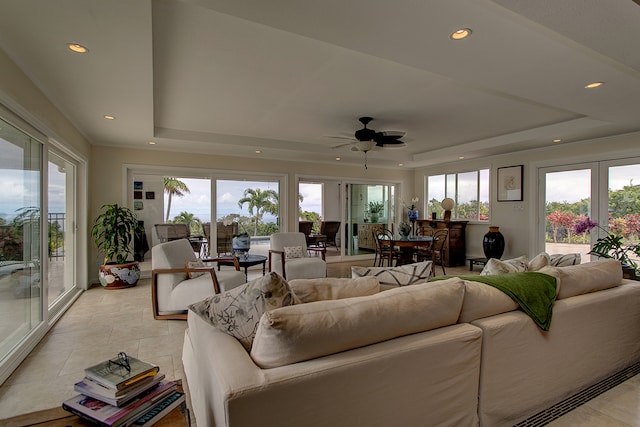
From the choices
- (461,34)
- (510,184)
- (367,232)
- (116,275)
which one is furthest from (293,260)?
(510,184)

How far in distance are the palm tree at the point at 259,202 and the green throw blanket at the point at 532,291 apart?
5249mm

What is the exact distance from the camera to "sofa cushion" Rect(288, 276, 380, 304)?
5.59 ft

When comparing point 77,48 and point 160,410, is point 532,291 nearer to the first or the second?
point 160,410

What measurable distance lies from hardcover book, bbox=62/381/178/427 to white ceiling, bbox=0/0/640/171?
1821 mm

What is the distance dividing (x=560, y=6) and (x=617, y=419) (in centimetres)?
230

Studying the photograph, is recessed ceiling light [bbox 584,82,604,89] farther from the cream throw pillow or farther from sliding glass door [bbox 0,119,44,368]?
sliding glass door [bbox 0,119,44,368]

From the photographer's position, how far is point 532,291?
1927 millimetres

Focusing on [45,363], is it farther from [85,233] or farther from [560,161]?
[560,161]

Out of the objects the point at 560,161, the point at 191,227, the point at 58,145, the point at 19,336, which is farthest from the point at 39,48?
the point at 560,161

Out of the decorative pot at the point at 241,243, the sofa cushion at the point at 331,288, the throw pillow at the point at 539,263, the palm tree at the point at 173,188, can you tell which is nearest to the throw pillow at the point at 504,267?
the throw pillow at the point at 539,263

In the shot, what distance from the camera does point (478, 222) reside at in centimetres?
702

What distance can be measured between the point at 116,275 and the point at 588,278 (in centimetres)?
557

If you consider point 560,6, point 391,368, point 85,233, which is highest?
point 560,6

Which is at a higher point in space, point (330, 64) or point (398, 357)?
point (330, 64)
